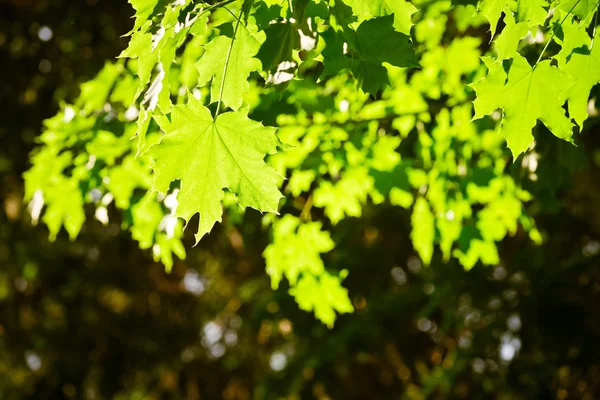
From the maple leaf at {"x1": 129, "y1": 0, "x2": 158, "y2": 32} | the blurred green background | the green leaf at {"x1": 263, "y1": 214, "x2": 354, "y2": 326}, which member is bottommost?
the blurred green background

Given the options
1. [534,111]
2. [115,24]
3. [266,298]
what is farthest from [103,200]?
[115,24]

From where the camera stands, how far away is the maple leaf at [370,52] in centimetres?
137

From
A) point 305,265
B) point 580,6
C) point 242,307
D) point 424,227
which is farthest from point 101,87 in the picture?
point 242,307

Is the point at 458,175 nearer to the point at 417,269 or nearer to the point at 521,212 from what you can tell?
the point at 521,212

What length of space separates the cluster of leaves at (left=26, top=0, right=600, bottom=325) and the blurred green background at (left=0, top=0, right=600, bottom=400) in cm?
105

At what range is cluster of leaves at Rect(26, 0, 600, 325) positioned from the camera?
1383 mm

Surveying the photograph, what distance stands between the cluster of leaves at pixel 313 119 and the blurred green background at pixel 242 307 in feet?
3.45

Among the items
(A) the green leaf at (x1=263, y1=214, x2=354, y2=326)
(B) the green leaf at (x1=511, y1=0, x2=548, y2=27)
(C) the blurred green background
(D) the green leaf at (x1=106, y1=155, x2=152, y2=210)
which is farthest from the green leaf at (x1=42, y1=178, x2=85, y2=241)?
(B) the green leaf at (x1=511, y1=0, x2=548, y2=27)

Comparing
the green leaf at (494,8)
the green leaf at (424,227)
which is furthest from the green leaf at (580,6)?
the green leaf at (424,227)

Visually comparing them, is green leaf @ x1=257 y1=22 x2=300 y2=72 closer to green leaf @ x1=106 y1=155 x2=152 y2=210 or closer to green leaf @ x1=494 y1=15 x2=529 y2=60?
green leaf @ x1=494 y1=15 x2=529 y2=60

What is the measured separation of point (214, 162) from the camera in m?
1.42

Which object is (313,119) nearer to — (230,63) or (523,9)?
(230,63)

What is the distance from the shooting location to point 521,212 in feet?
9.92

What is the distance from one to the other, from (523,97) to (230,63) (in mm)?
664
